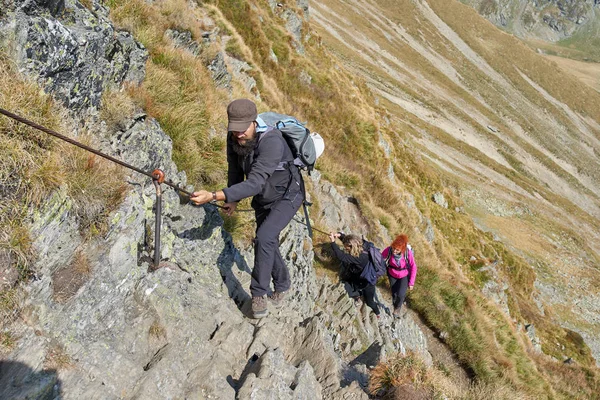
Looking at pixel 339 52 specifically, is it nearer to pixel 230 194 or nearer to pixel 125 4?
pixel 125 4

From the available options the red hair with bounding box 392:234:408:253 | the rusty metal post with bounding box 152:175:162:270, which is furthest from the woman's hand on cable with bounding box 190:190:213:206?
the red hair with bounding box 392:234:408:253

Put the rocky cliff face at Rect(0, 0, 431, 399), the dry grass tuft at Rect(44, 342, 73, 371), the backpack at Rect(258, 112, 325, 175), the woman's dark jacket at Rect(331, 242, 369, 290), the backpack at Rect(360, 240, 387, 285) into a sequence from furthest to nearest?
the woman's dark jacket at Rect(331, 242, 369, 290), the backpack at Rect(360, 240, 387, 285), the backpack at Rect(258, 112, 325, 175), the rocky cliff face at Rect(0, 0, 431, 399), the dry grass tuft at Rect(44, 342, 73, 371)

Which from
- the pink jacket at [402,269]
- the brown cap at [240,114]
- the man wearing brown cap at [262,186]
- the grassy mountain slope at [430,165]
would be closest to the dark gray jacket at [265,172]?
the man wearing brown cap at [262,186]

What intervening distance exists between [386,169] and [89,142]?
18036mm

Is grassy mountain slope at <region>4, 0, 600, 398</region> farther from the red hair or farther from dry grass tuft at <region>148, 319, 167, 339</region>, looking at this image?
dry grass tuft at <region>148, 319, 167, 339</region>

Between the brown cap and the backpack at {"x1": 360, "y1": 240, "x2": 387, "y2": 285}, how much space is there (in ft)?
19.3

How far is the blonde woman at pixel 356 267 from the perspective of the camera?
34.1ft

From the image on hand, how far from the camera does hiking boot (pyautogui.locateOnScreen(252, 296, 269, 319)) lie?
656 centimetres

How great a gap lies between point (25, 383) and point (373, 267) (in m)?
7.80

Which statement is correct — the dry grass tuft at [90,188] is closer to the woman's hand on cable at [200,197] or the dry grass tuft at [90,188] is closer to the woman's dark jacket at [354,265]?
the woman's hand on cable at [200,197]

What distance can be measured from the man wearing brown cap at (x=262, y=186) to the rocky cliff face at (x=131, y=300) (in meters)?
0.65

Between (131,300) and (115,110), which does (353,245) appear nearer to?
(131,300)

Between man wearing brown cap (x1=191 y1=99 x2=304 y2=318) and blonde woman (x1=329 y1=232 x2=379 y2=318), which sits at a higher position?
man wearing brown cap (x1=191 y1=99 x2=304 y2=318)

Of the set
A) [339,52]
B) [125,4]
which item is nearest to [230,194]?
[125,4]
